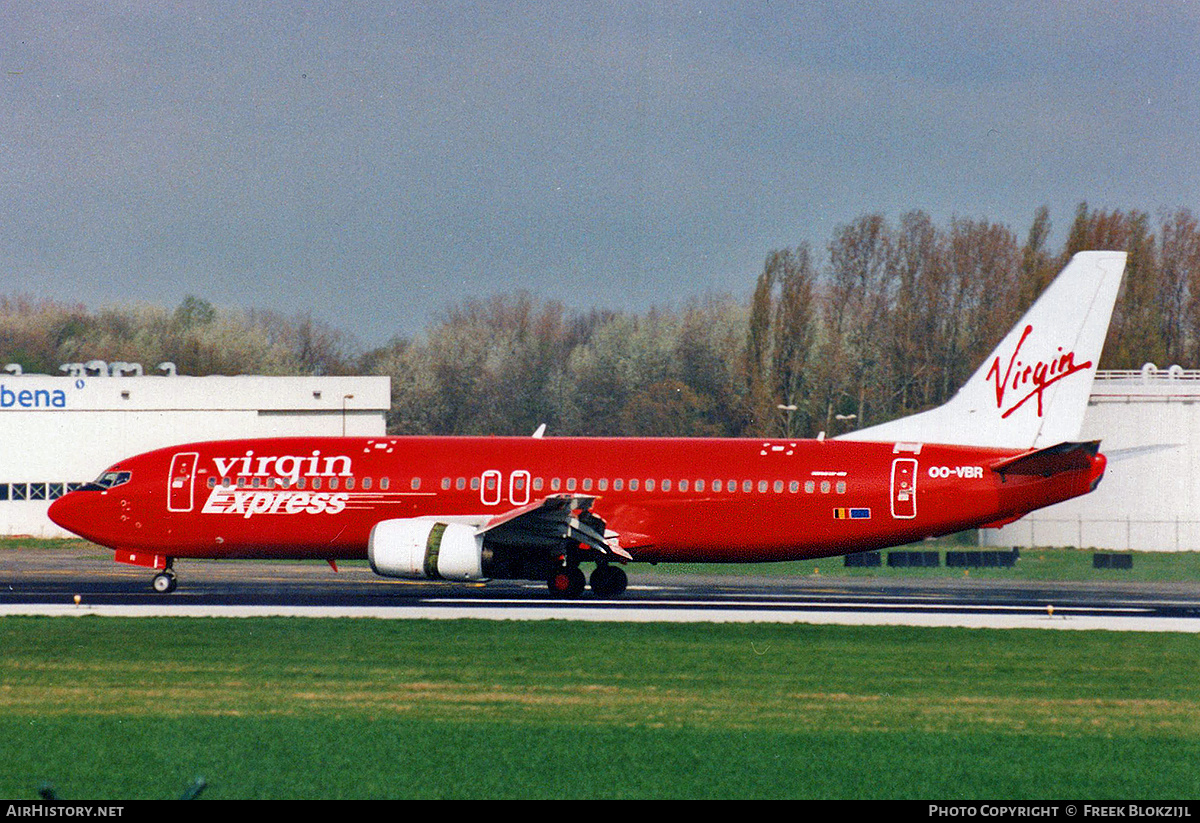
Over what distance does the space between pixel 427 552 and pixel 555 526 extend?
3.22m

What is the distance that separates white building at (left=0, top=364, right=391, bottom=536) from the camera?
209 feet

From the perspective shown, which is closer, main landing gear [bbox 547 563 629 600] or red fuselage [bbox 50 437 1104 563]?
red fuselage [bbox 50 437 1104 563]

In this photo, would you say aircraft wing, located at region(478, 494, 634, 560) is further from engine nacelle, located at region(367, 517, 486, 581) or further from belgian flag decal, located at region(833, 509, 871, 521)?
belgian flag decal, located at region(833, 509, 871, 521)

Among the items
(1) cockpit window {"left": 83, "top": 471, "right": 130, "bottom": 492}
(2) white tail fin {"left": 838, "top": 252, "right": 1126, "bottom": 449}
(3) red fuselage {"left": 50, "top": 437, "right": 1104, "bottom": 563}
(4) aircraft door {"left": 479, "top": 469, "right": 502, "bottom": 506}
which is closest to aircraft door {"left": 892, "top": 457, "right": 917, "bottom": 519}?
(3) red fuselage {"left": 50, "top": 437, "right": 1104, "bottom": 563}

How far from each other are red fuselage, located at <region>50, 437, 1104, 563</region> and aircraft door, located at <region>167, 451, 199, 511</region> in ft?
0.12

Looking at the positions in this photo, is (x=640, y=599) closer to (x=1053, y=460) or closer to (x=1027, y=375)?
(x=1053, y=460)

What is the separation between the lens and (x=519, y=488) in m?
35.8

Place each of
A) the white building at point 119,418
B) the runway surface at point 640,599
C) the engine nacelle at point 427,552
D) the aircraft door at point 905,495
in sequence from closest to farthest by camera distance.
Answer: the runway surface at point 640,599 → the engine nacelle at point 427,552 → the aircraft door at point 905,495 → the white building at point 119,418

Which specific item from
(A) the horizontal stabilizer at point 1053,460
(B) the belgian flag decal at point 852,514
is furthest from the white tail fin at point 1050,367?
(B) the belgian flag decal at point 852,514

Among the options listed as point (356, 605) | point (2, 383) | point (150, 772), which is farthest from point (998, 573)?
point (2, 383)

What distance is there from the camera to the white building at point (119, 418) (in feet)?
209

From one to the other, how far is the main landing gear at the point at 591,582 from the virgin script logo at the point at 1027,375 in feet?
34.2

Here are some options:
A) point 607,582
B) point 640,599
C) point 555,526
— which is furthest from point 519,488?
point 640,599

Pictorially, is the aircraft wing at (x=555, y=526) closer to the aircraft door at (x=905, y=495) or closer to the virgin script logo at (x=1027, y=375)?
the aircraft door at (x=905, y=495)
